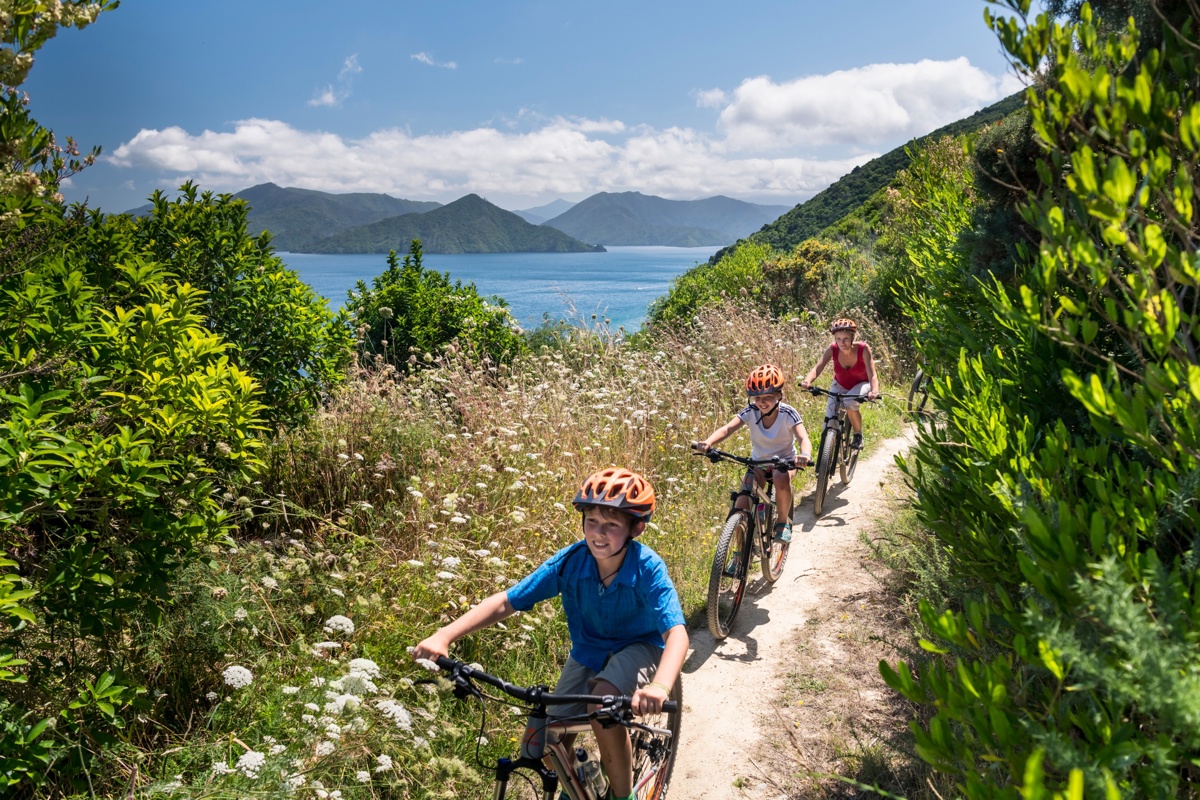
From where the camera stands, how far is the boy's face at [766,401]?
242 inches

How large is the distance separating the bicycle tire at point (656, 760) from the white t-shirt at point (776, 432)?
2.75 metres

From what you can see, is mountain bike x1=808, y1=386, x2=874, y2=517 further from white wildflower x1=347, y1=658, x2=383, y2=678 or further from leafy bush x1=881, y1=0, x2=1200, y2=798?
white wildflower x1=347, y1=658, x2=383, y2=678

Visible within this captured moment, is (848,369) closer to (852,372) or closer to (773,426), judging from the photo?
(852,372)

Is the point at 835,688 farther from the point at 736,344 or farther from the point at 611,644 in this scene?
the point at 736,344

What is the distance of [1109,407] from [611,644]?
7.53 feet

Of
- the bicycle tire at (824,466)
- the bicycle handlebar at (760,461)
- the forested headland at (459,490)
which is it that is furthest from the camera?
the bicycle tire at (824,466)

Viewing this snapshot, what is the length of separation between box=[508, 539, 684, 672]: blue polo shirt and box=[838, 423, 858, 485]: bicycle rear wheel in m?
5.88

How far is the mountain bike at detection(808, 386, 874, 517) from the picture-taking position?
8047mm

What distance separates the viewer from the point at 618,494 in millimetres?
3232

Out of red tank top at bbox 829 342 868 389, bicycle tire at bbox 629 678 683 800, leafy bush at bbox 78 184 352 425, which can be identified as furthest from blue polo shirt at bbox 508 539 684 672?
red tank top at bbox 829 342 868 389

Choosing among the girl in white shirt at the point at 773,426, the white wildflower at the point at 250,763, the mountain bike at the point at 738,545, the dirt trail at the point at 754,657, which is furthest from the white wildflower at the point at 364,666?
the girl in white shirt at the point at 773,426

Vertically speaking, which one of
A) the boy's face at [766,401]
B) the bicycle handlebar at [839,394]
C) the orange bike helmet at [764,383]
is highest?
the orange bike helmet at [764,383]

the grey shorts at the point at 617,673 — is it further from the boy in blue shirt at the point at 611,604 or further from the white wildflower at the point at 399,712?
the white wildflower at the point at 399,712

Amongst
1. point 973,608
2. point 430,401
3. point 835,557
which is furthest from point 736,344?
point 973,608
